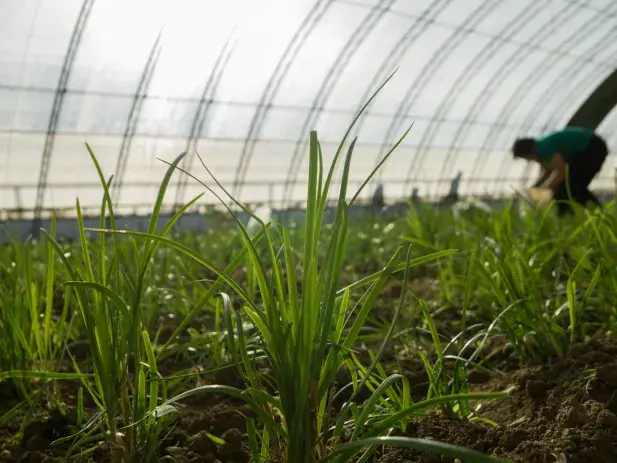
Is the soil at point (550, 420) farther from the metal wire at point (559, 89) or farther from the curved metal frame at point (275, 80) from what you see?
the metal wire at point (559, 89)

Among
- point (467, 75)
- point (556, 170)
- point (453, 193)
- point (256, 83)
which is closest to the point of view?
point (556, 170)

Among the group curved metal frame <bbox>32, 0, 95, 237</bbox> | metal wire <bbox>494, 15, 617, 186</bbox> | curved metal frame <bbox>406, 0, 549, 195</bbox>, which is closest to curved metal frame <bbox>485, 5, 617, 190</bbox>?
metal wire <bbox>494, 15, 617, 186</bbox>

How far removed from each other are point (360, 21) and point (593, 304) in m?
10.7

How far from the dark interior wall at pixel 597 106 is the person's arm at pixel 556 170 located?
13653 millimetres

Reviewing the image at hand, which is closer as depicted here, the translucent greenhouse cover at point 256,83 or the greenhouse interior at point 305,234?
the greenhouse interior at point 305,234

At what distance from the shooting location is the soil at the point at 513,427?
0.99 meters

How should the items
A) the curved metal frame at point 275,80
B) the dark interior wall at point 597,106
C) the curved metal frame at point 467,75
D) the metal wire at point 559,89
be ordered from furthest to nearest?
1. the dark interior wall at point 597,106
2. the metal wire at point 559,89
3. the curved metal frame at point 467,75
4. the curved metal frame at point 275,80

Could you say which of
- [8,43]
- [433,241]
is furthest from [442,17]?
[433,241]

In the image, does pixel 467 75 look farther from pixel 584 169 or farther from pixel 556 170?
pixel 556 170

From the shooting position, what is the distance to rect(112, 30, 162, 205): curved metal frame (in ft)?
32.9

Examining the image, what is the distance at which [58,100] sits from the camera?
9680mm

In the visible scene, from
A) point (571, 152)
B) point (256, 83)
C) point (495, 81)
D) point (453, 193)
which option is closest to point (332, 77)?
point (256, 83)

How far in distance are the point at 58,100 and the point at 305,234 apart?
982 cm

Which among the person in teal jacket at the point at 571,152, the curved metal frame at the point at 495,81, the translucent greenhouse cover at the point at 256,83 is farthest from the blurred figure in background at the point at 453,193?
the curved metal frame at the point at 495,81
